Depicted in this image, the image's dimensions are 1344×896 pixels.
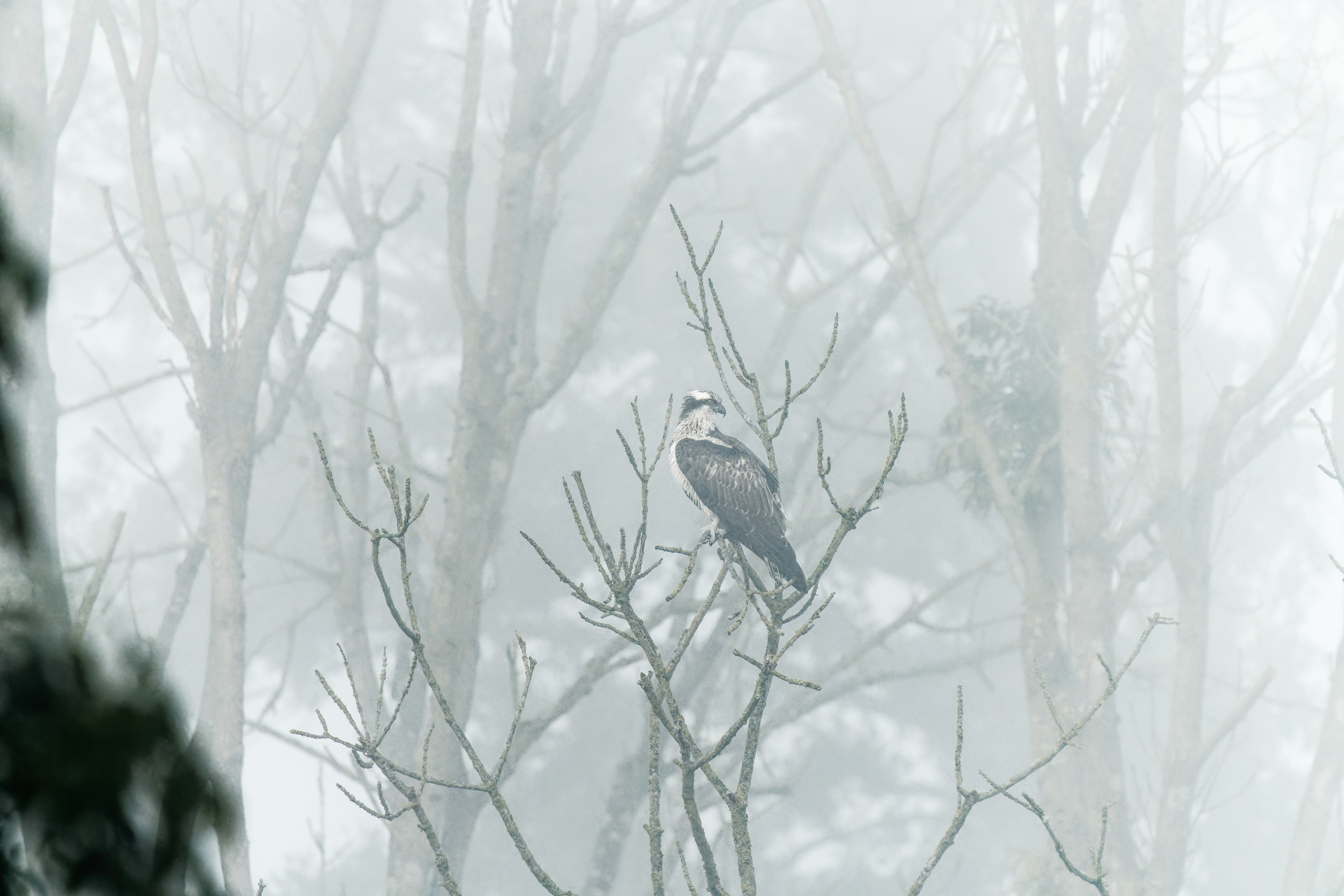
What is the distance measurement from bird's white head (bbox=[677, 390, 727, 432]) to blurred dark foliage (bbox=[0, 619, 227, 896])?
225cm

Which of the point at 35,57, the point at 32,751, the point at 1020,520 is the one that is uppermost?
the point at 35,57

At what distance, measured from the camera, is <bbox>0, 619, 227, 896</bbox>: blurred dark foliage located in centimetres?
154

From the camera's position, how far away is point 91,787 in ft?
5.22

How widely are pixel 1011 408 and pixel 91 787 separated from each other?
17.1 feet

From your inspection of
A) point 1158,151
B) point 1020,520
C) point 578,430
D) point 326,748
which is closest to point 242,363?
point 326,748

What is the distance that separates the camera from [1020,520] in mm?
5582

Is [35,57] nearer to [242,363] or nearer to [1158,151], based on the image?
[242,363]

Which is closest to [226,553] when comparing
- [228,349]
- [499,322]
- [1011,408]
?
[228,349]

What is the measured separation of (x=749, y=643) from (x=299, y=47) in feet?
31.6

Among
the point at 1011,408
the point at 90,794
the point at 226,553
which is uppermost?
the point at 1011,408

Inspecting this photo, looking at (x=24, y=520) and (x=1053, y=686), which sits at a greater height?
(x=1053, y=686)

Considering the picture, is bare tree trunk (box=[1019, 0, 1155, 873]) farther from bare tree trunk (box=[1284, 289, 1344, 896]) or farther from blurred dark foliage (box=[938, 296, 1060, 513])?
bare tree trunk (box=[1284, 289, 1344, 896])

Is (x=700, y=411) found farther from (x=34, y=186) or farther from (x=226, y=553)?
(x=34, y=186)

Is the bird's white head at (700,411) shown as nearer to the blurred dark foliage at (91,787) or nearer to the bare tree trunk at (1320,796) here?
the blurred dark foliage at (91,787)
